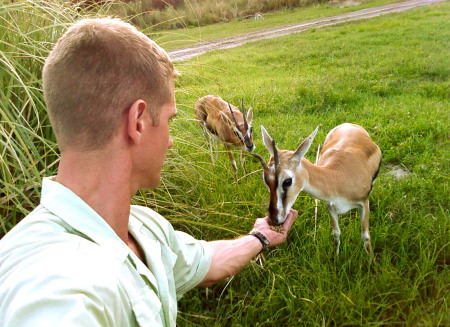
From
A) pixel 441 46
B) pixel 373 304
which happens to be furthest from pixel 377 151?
pixel 441 46

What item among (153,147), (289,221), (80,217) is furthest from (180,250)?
(289,221)

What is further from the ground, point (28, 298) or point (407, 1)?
point (28, 298)

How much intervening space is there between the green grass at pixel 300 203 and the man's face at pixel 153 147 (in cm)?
83

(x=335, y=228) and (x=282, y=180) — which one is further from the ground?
(x=282, y=180)

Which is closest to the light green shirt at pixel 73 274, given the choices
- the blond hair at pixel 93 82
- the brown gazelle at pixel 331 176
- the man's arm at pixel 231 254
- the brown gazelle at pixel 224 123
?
the blond hair at pixel 93 82

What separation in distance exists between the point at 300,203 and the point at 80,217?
2.49 metres

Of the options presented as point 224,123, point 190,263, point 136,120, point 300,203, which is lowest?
point 300,203

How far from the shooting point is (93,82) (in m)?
1.33

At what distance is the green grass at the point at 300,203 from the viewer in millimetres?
2379

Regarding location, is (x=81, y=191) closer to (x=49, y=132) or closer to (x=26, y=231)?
(x=26, y=231)

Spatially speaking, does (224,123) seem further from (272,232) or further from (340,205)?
(272,232)

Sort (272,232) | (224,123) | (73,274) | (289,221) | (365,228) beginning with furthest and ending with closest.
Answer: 1. (224,123)
2. (365,228)
3. (289,221)
4. (272,232)
5. (73,274)

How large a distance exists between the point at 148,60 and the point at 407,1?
65.4ft

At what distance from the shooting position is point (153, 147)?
4.87ft
